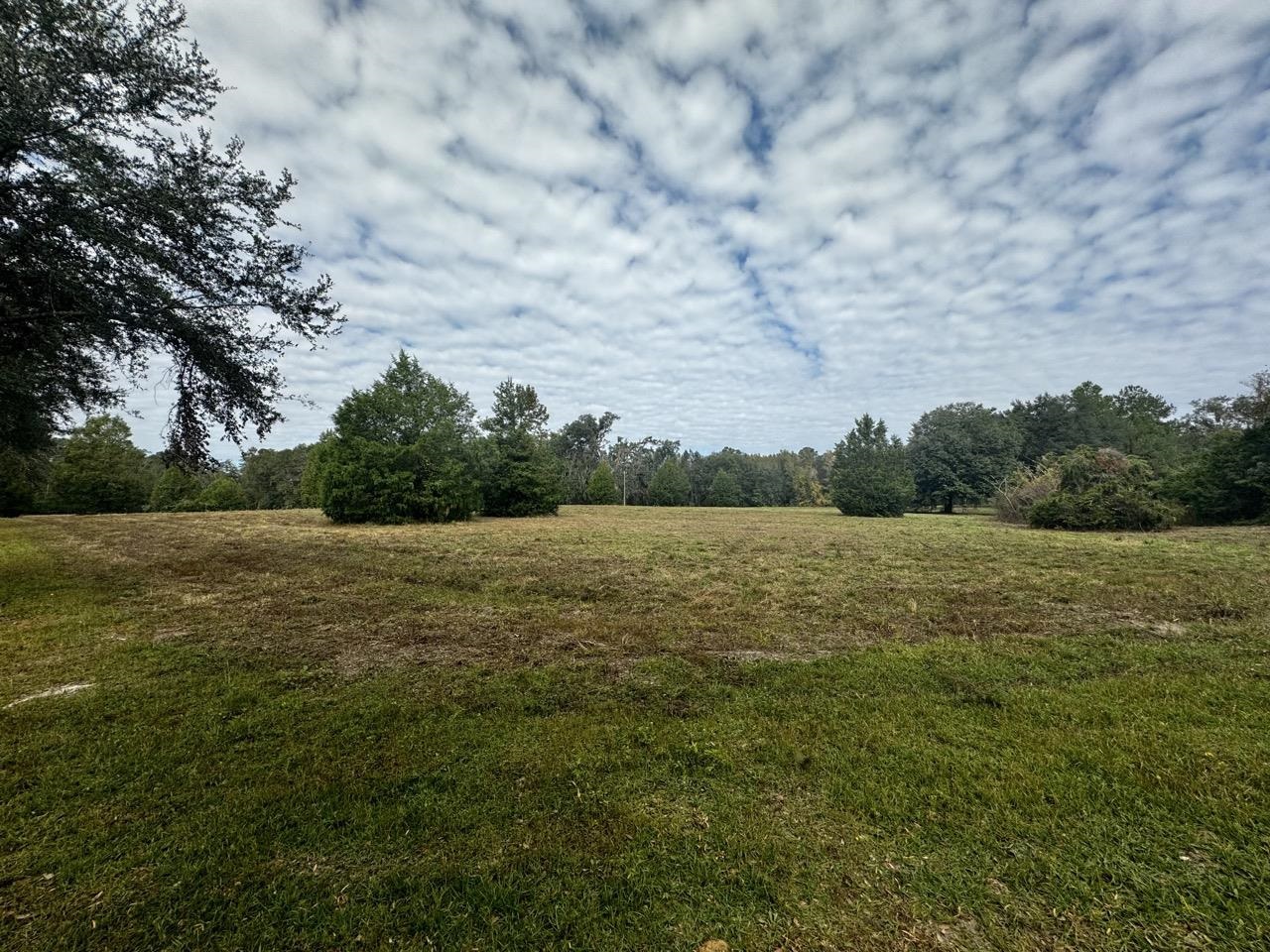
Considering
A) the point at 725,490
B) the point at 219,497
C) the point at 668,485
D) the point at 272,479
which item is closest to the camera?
the point at 219,497

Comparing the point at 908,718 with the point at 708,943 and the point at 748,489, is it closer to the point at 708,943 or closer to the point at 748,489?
the point at 708,943

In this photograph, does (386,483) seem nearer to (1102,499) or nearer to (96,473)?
(96,473)

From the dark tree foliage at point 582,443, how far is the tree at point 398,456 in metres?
34.5

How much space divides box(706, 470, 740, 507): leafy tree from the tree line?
0.90 ft

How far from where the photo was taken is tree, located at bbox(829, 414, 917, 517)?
3738 cm

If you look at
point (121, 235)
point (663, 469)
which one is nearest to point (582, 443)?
point (663, 469)

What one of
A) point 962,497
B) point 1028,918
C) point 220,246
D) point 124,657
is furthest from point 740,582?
point 962,497

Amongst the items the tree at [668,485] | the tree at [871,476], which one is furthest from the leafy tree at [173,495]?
the tree at [871,476]

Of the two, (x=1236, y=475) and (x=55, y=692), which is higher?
(x=1236, y=475)

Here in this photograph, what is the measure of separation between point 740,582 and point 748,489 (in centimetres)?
5870

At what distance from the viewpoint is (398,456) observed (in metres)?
23.2

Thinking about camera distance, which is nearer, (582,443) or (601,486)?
(601,486)

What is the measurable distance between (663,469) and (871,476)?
24598 millimetres

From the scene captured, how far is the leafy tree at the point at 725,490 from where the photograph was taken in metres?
59.1
